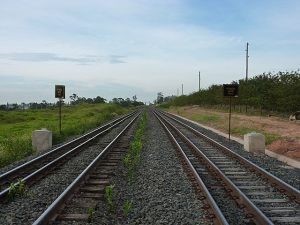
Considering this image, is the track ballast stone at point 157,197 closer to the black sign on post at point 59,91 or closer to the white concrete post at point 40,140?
the white concrete post at point 40,140

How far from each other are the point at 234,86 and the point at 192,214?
14.2 meters

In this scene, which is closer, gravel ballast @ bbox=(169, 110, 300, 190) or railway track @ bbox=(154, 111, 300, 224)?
railway track @ bbox=(154, 111, 300, 224)

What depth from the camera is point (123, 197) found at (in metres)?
9.30

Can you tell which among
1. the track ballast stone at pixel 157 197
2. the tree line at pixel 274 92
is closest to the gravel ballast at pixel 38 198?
the track ballast stone at pixel 157 197

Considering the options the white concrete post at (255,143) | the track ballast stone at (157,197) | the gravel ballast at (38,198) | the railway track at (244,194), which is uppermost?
the white concrete post at (255,143)

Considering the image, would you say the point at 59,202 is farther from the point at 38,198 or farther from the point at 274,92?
the point at 274,92

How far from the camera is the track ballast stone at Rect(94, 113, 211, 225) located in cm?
760

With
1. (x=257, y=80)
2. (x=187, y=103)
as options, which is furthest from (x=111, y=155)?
(x=187, y=103)

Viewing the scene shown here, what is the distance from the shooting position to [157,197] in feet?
30.5

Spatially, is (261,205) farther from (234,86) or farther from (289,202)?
(234,86)

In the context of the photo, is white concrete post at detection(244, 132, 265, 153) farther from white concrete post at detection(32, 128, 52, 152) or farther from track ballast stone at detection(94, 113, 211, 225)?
white concrete post at detection(32, 128, 52, 152)

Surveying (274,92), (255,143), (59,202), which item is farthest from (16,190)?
(274,92)

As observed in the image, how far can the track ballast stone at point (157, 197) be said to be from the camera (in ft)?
24.9

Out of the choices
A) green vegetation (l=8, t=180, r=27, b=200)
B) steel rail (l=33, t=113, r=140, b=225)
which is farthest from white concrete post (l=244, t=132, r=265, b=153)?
green vegetation (l=8, t=180, r=27, b=200)
